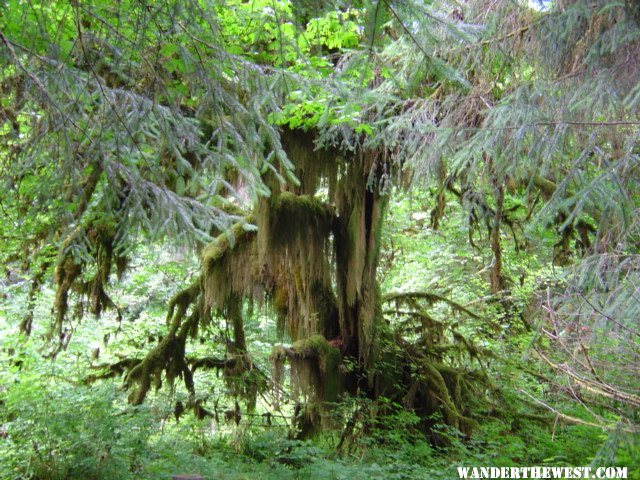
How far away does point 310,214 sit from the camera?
264 inches

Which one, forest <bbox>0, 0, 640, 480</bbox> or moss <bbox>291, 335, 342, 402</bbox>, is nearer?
forest <bbox>0, 0, 640, 480</bbox>

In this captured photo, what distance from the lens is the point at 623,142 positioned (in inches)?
Result: 191

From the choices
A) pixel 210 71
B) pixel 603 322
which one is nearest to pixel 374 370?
pixel 603 322

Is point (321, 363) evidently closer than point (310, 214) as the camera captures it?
Yes

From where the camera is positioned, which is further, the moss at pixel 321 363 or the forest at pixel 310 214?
the moss at pixel 321 363

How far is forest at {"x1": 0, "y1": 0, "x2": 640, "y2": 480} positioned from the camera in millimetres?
3430

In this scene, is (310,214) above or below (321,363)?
above

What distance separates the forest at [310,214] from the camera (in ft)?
11.3

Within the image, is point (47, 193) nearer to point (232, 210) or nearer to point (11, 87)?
point (11, 87)

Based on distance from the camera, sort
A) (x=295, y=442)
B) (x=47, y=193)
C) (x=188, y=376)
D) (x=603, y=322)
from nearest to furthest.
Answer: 1. (x=47, y=193)
2. (x=603, y=322)
3. (x=295, y=442)
4. (x=188, y=376)

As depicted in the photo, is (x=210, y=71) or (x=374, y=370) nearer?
(x=210, y=71)

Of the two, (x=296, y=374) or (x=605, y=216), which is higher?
(x=605, y=216)

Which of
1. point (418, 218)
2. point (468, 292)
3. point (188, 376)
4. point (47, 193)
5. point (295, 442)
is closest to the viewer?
point (47, 193)

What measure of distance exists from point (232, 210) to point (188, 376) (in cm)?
218
